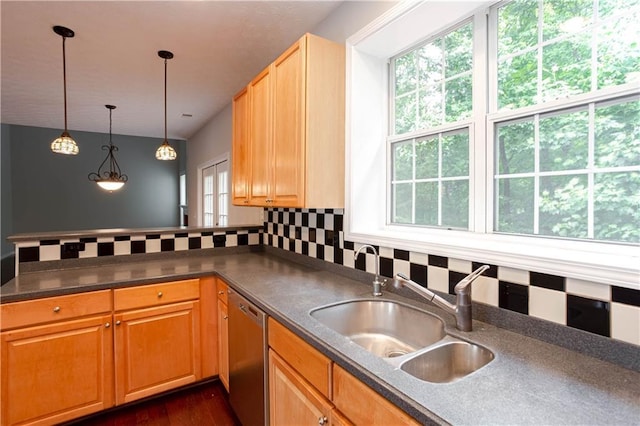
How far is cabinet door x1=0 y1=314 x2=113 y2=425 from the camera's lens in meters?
1.67

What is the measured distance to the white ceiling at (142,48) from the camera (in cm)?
212

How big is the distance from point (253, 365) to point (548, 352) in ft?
4.11

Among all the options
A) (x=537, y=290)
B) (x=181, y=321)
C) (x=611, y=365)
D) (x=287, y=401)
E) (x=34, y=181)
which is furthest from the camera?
(x=34, y=181)

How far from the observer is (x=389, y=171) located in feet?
6.49

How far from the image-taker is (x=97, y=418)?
196cm

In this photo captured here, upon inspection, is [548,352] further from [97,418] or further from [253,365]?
[97,418]

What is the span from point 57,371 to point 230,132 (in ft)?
9.96

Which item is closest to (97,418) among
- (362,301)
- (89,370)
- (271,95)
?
(89,370)

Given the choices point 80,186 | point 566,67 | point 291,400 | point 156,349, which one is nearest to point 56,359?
point 156,349

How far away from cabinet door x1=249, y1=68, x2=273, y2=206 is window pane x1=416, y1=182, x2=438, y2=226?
0.96 meters

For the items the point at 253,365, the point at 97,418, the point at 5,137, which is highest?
the point at 5,137

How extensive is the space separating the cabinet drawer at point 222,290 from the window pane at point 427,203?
124cm

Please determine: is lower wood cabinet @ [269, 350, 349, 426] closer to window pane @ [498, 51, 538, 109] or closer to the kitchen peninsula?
the kitchen peninsula

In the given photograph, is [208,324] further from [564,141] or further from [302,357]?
[564,141]
